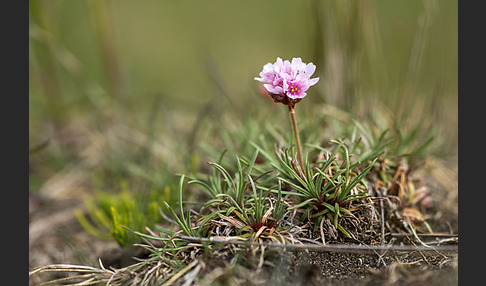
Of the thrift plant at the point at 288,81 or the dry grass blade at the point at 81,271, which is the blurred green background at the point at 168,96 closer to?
the dry grass blade at the point at 81,271

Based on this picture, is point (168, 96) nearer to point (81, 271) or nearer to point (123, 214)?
point (123, 214)

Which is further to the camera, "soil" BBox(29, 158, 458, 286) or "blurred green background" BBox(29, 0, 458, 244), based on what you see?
"blurred green background" BBox(29, 0, 458, 244)

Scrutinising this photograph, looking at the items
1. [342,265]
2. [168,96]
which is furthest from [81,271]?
[168,96]

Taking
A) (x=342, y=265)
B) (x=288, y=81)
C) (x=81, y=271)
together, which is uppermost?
(x=288, y=81)

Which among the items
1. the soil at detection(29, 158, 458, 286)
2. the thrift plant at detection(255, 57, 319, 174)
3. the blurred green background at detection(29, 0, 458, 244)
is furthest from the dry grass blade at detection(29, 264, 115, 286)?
the thrift plant at detection(255, 57, 319, 174)

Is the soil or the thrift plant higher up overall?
the thrift plant

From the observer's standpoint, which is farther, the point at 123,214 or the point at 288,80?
the point at 123,214

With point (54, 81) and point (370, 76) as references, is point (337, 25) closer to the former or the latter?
point (370, 76)

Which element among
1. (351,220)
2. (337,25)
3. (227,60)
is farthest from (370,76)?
(227,60)

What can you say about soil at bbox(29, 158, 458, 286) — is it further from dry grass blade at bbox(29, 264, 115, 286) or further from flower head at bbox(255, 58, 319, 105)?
flower head at bbox(255, 58, 319, 105)
